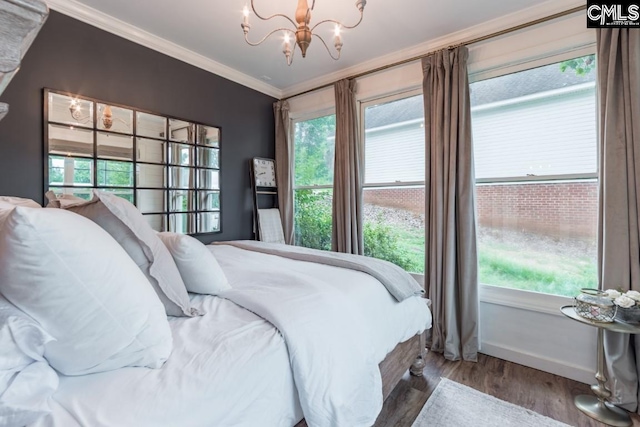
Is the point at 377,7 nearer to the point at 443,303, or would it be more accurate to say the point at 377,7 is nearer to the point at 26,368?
the point at 443,303

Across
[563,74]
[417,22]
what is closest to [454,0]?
[417,22]

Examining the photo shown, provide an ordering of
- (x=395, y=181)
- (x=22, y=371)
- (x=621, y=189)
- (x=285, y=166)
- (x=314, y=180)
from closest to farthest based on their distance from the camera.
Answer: (x=22, y=371) < (x=621, y=189) < (x=395, y=181) < (x=314, y=180) < (x=285, y=166)

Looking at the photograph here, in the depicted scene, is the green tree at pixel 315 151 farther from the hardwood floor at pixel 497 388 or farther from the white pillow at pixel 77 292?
the white pillow at pixel 77 292

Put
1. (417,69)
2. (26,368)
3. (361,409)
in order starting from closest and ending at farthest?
(26,368)
(361,409)
(417,69)

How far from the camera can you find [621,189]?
1.81 metres

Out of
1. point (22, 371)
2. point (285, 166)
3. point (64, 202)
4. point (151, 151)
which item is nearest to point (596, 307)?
point (22, 371)

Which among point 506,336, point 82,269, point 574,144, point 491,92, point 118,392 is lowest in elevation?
point 506,336

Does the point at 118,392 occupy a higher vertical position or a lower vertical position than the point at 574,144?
lower

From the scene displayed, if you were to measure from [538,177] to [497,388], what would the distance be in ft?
5.11

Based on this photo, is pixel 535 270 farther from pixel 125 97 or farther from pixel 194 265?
pixel 125 97

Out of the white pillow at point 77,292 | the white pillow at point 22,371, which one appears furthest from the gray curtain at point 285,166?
the white pillow at point 22,371

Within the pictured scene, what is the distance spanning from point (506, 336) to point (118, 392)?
8.57 feet

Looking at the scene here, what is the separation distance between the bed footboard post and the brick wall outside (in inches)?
45.6

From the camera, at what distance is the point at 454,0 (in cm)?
216
